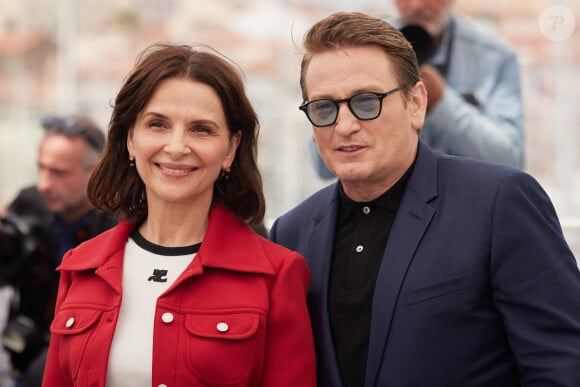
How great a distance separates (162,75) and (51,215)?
6.68 ft

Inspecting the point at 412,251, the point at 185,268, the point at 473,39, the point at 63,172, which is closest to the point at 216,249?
the point at 185,268

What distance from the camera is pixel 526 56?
5.41 meters

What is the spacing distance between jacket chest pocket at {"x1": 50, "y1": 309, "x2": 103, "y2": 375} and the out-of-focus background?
37.1 inches

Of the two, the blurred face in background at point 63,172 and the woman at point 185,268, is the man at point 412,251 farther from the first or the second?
the blurred face in background at point 63,172

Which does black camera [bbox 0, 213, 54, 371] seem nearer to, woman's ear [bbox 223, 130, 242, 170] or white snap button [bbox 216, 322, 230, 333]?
woman's ear [bbox 223, 130, 242, 170]

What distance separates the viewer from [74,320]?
2.34 meters

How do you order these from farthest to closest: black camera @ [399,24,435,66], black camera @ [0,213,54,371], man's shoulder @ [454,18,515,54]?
black camera @ [0,213,54,371] → man's shoulder @ [454,18,515,54] → black camera @ [399,24,435,66]

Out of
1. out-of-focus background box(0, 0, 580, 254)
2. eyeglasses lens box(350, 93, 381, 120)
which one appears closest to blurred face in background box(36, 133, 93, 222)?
out-of-focus background box(0, 0, 580, 254)

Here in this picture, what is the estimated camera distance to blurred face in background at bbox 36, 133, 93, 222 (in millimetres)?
4180

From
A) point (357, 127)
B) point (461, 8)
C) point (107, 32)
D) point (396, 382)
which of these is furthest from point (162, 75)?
point (107, 32)

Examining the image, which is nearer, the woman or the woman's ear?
the woman

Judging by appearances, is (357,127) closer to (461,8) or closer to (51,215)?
(51,215)

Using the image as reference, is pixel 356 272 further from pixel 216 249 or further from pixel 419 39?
pixel 419 39

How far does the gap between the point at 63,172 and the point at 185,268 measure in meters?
2.17
